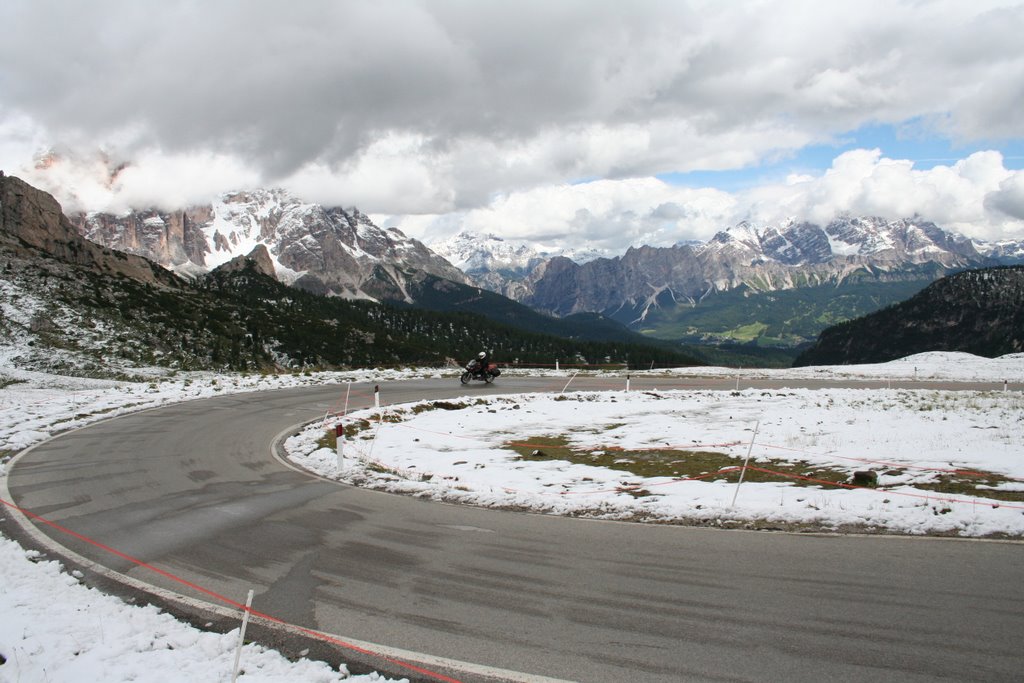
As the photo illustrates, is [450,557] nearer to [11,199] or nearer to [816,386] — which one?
[816,386]

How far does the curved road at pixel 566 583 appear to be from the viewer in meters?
5.55

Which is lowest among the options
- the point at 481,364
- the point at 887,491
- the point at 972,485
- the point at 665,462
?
the point at 665,462

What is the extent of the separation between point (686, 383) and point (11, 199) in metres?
96.0

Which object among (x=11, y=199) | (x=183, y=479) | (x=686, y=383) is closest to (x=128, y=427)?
(x=183, y=479)

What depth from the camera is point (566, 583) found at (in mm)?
7363

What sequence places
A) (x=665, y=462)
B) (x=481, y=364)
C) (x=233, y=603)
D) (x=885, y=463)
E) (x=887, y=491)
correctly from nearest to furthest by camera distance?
(x=233, y=603), (x=887, y=491), (x=885, y=463), (x=665, y=462), (x=481, y=364)

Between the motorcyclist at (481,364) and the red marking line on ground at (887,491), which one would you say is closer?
the red marking line on ground at (887,491)

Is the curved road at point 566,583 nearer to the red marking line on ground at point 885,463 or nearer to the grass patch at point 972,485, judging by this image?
the grass patch at point 972,485

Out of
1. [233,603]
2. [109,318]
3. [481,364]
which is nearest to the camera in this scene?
[233,603]

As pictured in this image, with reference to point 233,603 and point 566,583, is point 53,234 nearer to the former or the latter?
point 233,603

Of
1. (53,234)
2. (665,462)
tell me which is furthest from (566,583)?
(53,234)

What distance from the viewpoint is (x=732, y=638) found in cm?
588

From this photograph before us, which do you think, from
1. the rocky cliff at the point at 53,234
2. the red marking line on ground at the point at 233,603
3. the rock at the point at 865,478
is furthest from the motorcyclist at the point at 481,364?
the rocky cliff at the point at 53,234

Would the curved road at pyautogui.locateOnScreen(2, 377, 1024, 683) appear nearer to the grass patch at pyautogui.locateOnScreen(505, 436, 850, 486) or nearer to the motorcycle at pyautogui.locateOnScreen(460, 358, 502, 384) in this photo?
the grass patch at pyautogui.locateOnScreen(505, 436, 850, 486)
